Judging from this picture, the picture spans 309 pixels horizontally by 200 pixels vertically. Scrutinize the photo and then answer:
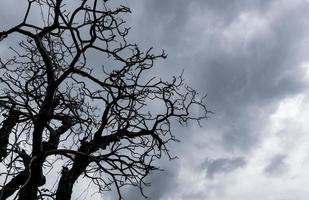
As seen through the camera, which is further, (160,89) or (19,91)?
(160,89)

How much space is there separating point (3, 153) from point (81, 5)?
8.17ft

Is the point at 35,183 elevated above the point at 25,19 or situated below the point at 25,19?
below

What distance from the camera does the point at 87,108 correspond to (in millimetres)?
7391

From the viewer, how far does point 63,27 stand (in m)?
6.13

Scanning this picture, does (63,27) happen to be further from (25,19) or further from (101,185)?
(101,185)

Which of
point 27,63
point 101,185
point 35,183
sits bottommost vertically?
point 35,183

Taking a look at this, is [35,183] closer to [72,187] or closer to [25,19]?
[72,187]

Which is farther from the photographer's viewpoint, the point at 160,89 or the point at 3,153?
the point at 160,89

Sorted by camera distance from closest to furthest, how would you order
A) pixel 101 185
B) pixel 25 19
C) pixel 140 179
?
pixel 25 19
pixel 140 179
pixel 101 185

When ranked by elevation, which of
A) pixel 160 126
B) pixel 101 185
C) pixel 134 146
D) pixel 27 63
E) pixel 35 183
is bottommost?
pixel 35 183

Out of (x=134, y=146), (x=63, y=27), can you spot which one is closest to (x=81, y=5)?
(x=63, y=27)

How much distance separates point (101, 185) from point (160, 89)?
5.82ft

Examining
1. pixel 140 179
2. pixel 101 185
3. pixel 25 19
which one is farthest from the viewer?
pixel 101 185

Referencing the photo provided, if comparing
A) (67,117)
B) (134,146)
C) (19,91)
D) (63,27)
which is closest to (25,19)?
(63,27)
